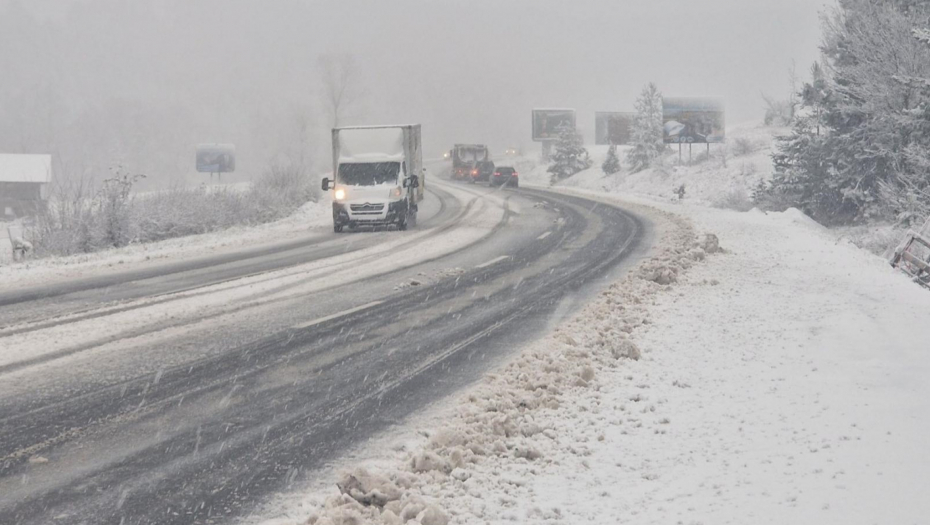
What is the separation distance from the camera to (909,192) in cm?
2267

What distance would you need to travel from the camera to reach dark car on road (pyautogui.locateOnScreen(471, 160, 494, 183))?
62531 mm

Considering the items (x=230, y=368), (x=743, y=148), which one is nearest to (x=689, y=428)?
(x=230, y=368)

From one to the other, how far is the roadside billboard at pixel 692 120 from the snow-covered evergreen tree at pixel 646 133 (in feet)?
5.50

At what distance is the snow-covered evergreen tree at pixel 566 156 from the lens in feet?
240

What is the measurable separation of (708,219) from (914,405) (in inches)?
830

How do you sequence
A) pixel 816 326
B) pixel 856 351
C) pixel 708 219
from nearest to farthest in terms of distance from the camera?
pixel 856 351 → pixel 816 326 → pixel 708 219

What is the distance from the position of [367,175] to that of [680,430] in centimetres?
1831

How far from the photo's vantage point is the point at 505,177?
54.6m

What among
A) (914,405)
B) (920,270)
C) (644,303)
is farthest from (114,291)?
(920,270)

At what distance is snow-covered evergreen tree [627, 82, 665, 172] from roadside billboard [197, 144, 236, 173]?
166 ft

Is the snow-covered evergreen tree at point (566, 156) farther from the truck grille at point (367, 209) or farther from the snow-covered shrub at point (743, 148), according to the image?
the truck grille at point (367, 209)

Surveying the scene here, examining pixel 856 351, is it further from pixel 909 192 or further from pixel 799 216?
pixel 799 216

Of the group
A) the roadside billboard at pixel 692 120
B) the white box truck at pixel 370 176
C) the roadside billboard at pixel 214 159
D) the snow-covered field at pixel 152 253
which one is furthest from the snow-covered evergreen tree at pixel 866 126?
the roadside billboard at pixel 214 159

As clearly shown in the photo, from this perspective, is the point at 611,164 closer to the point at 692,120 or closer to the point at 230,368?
the point at 692,120
